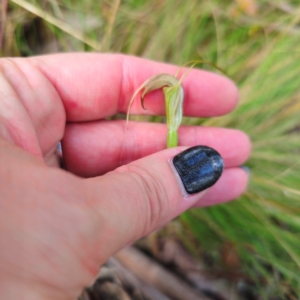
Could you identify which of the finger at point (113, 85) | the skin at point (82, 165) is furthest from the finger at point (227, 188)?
the finger at point (113, 85)

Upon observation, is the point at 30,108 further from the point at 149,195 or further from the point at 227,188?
the point at 227,188

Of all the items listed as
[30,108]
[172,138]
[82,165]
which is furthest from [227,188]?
[30,108]

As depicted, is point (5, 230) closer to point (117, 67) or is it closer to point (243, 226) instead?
point (117, 67)

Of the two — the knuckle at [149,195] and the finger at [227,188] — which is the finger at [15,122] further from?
the finger at [227,188]

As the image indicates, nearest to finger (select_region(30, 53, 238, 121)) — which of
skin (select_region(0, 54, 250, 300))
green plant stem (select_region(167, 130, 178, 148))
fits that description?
skin (select_region(0, 54, 250, 300))

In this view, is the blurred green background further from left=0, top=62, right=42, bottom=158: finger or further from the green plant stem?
left=0, top=62, right=42, bottom=158: finger

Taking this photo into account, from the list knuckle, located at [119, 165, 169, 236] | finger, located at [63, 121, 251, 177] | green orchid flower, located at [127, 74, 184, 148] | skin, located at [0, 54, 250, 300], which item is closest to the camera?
skin, located at [0, 54, 250, 300]

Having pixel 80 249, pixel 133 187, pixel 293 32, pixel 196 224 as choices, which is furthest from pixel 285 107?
pixel 80 249
